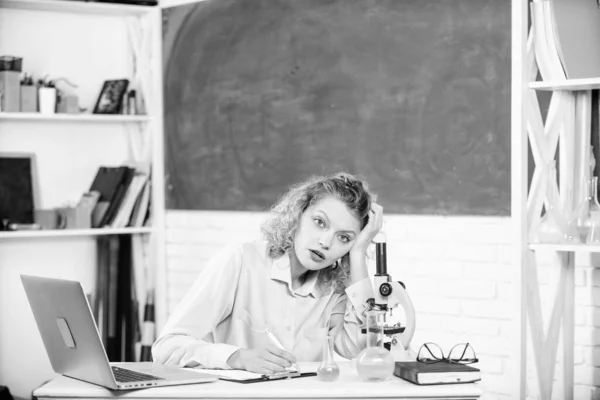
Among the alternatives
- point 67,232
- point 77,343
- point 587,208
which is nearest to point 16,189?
point 67,232

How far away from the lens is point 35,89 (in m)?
4.66

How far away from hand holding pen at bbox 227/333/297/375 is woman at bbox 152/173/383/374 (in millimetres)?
284

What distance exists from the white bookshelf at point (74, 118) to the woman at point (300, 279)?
1.91 m

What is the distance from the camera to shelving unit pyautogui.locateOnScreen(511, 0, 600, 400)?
3246 mm

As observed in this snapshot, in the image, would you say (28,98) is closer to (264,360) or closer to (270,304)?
(270,304)

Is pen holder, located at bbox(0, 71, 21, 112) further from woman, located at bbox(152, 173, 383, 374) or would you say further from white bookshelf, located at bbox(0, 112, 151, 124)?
woman, located at bbox(152, 173, 383, 374)

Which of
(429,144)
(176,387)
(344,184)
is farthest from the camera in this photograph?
(429,144)

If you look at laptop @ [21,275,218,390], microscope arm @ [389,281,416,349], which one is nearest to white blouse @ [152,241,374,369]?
microscope arm @ [389,281,416,349]

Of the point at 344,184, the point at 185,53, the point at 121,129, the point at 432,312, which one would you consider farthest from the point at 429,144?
the point at 121,129

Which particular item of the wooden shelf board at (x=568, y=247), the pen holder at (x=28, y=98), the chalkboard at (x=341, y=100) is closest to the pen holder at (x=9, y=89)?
the pen holder at (x=28, y=98)

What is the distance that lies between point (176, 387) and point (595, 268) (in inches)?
68.3

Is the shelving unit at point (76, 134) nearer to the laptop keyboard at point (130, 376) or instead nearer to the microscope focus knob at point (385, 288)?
the laptop keyboard at point (130, 376)

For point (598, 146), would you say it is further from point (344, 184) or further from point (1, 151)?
point (1, 151)

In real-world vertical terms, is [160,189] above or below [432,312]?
above
